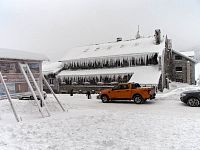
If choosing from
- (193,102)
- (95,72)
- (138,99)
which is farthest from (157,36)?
(193,102)

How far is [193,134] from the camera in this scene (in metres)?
10.4

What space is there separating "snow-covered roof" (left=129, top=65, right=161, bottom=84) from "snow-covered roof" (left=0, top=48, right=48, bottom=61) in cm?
1875

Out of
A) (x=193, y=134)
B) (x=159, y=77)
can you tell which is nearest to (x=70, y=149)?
(x=193, y=134)

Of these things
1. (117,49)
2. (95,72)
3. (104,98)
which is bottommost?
(104,98)

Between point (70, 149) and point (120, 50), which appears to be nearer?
point (70, 149)

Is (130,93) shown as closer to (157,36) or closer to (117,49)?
(157,36)

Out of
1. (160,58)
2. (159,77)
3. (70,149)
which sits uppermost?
(160,58)

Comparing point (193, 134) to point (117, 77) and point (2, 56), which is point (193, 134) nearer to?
point (2, 56)

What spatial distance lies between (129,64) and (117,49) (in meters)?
4.74

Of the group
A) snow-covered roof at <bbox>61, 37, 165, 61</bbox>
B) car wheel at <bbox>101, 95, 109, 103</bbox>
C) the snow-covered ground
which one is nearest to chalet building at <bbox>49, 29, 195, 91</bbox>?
snow-covered roof at <bbox>61, 37, 165, 61</bbox>

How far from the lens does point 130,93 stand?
2423 centimetres

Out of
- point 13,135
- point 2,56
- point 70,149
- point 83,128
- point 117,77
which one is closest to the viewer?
point 70,149

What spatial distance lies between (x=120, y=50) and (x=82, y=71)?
6.96 m

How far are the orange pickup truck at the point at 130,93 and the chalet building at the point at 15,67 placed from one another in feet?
29.3
